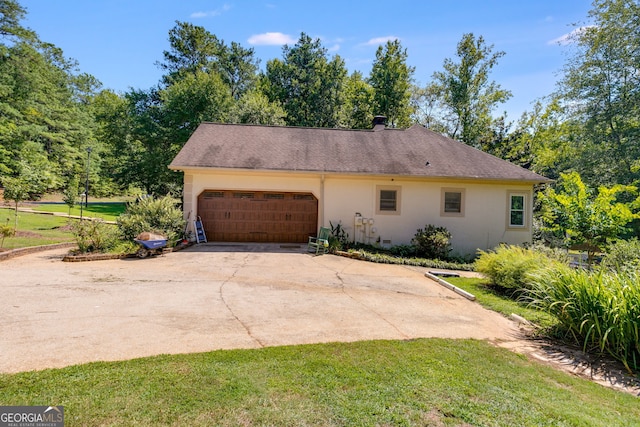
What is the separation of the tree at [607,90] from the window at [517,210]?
10.7 metres

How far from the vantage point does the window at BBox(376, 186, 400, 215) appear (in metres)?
13.1

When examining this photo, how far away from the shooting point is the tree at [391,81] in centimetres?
2794

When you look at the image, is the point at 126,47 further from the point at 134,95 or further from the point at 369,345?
the point at 369,345

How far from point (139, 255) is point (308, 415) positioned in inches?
351

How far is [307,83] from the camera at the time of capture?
106 feet

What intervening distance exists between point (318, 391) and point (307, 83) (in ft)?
107

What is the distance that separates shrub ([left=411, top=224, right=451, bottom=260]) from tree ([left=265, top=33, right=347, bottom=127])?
2082cm

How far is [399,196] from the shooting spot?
13.1m

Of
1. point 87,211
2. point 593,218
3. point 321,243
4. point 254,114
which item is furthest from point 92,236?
point 254,114

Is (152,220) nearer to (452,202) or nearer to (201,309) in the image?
(201,309)

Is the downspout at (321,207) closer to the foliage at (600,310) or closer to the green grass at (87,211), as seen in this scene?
the foliage at (600,310)

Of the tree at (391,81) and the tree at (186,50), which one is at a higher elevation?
the tree at (186,50)

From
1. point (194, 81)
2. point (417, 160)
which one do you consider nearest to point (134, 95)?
point (194, 81)

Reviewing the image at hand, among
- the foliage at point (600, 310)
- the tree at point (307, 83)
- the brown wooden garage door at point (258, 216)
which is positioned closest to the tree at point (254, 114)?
the tree at point (307, 83)
